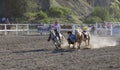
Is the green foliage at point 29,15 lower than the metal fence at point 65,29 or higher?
higher

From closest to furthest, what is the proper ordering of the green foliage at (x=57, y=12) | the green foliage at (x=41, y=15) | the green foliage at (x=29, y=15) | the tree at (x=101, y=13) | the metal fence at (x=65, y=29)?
1. the metal fence at (x=65, y=29)
2. the green foliage at (x=29, y=15)
3. the green foliage at (x=41, y=15)
4. the green foliage at (x=57, y=12)
5. the tree at (x=101, y=13)

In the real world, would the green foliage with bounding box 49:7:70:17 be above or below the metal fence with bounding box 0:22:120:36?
above

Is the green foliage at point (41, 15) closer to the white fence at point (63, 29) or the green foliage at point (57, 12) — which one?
the green foliage at point (57, 12)

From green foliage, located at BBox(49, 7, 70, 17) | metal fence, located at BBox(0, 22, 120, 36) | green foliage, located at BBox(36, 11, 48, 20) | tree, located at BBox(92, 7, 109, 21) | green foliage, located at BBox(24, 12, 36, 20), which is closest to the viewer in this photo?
metal fence, located at BBox(0, 22, 120, 36)

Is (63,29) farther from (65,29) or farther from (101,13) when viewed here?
(101,13)

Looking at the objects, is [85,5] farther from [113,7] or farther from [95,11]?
[113,7]

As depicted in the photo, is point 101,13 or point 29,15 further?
point 101,13

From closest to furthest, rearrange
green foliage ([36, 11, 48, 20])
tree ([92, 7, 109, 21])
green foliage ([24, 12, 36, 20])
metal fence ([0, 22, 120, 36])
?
metal fence ([0, 22, 120, 36]) → green foliage ([24, 12, 36, 20]) → green foliage ([36, 11, 48, 20]) → tree ([92, 7, 109, 21])

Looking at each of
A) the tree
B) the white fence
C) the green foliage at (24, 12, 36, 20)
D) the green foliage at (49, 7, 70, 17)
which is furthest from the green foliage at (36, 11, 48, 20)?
the white fence

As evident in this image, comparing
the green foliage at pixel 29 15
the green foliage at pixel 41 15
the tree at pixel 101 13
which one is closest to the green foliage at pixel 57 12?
the green foliage at pixel 41 15

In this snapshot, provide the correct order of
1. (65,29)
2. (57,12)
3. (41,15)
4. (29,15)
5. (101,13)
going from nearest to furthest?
(65,29), (29,15), (41,15), (57,12), (101,13)

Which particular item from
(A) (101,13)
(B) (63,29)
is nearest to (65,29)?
(B) (63,29)

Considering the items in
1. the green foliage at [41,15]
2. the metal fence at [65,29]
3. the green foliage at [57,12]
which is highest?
the green foliage at [57,12]

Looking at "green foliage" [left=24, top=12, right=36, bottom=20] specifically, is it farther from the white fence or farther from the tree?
the white fence
